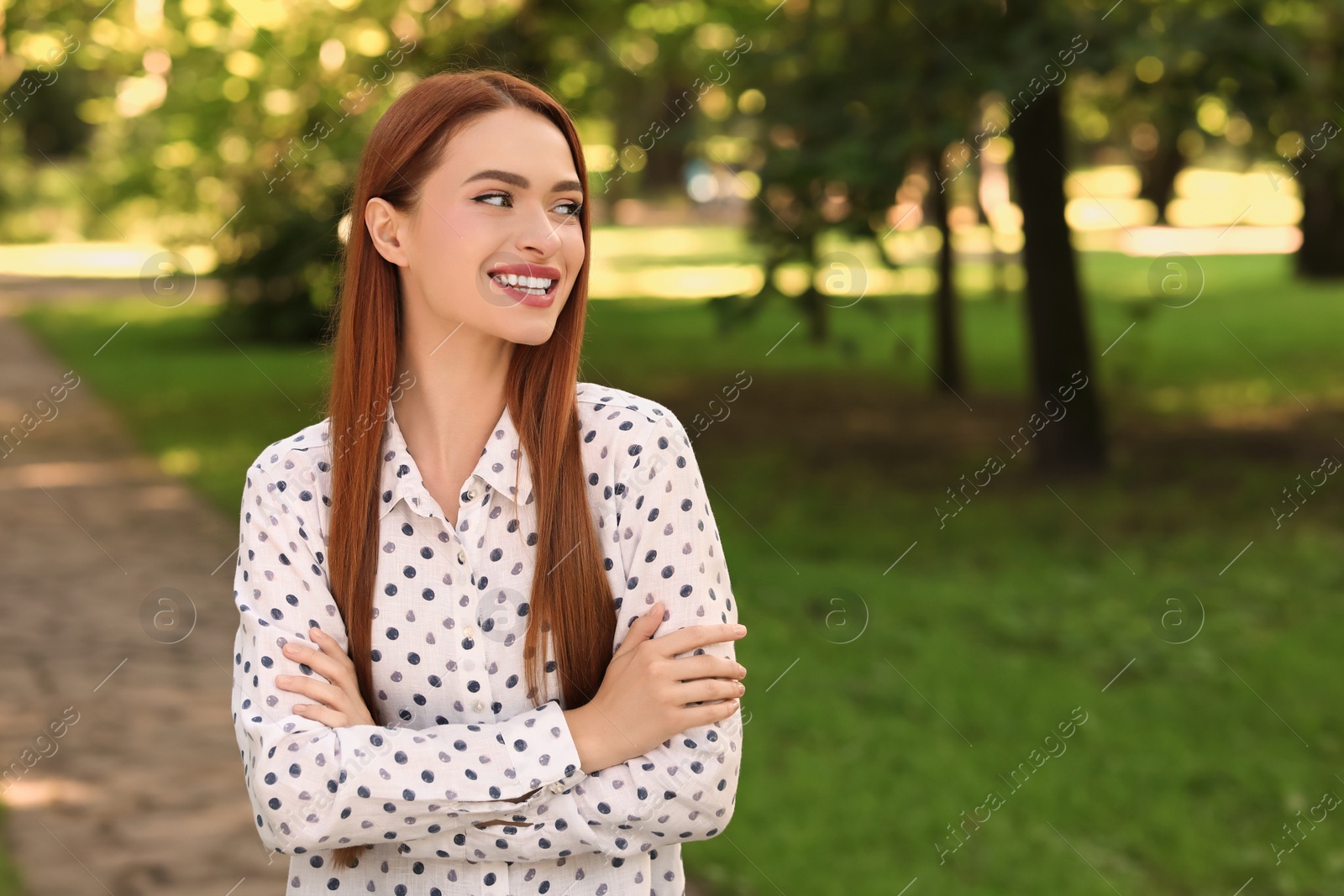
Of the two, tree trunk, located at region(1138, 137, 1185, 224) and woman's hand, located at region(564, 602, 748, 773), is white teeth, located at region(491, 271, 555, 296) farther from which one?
tree trunk, located at region(1138, 137, 1185, 224)

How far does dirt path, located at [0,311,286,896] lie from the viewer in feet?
15.0

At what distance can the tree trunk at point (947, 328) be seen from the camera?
45.7 ft

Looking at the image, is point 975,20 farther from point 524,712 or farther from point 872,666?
point 524,712

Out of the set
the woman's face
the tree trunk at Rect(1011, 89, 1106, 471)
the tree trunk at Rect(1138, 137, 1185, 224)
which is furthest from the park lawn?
the tree trunk at Rect(1138, 137, 1185, 224)

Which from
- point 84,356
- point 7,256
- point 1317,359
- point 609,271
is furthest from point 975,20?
point 7,256

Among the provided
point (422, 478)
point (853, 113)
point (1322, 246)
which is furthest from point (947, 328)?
point (1322, 246)

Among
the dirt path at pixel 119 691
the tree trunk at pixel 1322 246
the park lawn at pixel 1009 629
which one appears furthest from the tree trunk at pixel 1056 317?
the tree trunk at pixel 1322 246

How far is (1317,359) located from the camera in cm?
1587

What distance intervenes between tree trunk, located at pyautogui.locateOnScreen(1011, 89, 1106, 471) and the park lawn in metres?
0.38

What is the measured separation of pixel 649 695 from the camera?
1.93 meters

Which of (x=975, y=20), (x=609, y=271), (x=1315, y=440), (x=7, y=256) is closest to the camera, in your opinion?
(x=975, y=20)

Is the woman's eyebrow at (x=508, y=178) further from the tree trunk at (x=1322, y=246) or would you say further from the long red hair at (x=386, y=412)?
the tree trunk at (x=1322, y=246)

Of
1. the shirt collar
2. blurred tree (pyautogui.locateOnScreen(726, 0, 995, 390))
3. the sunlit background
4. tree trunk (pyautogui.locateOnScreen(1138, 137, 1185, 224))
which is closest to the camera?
the shirt collar

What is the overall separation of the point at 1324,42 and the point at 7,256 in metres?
33.6
